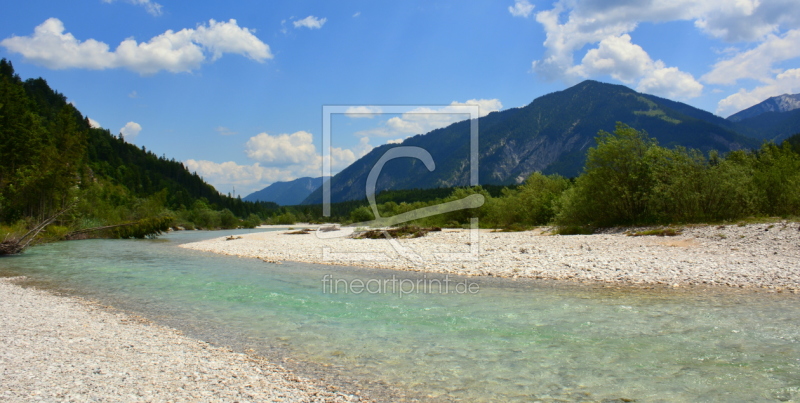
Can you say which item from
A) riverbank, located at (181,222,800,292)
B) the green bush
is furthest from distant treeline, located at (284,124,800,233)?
riverbank, located at (181,222,800,292)

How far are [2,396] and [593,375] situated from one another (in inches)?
324

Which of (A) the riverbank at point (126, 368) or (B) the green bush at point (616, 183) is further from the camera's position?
(B) the green bush at point (616, 183)

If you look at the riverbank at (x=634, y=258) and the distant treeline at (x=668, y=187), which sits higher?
the distant treeline at (x=668, y=187)

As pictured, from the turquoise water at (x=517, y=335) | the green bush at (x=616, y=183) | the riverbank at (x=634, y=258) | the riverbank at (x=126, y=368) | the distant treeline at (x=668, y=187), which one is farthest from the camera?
the green bush at (x=616, y=183)

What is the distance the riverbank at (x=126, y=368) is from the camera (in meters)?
5.56

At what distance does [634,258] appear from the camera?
59.3 ft

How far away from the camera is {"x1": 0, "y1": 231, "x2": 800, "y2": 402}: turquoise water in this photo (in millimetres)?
6234

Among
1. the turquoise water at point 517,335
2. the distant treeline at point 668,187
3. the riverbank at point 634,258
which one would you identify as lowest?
the turquoise water at point 517,335

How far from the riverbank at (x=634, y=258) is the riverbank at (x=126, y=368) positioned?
11.9 meters

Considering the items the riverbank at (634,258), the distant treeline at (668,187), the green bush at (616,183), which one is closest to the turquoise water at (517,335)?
the riverbank at (634,258)

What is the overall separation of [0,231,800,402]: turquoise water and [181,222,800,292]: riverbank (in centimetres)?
194

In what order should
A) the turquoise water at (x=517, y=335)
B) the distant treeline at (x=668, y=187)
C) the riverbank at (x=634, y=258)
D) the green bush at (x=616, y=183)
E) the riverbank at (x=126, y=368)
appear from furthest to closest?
1. the green bush at (x=616, y=183)
2. the distant treeline at (x=668, y=187)
3. the riverbank at (x=634, y=258)
4. the turquoise water at (x=517, y=335)
5. the riverbank at (x=126, y=368)

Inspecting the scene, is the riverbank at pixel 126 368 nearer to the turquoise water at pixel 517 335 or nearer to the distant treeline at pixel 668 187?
the turquoise water at pixel 517 335

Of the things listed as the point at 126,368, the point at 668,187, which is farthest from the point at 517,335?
the point at 668,187
